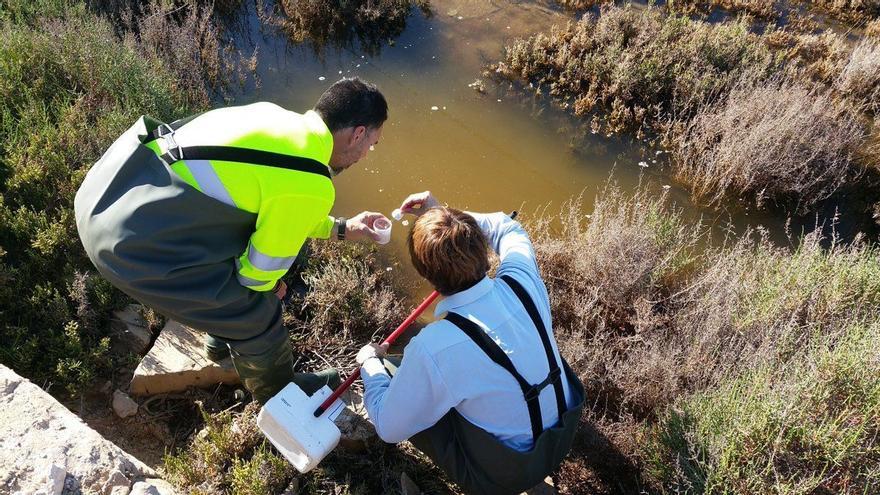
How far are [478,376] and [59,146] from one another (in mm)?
3605

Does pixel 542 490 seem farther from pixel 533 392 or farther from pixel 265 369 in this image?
pixel 265 369

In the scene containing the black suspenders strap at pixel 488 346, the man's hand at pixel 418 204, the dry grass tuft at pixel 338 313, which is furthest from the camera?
the dry grass tuft at pixel 338 313

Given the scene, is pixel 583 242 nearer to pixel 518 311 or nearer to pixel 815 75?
pixel 518 311

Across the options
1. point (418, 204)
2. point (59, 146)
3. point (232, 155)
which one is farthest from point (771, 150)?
point (59, 146)

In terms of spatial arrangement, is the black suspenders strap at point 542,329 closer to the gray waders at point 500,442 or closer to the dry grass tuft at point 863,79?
the gray waders at point 500,442

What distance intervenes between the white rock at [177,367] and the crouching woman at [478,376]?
133cm

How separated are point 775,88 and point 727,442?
4.21 m

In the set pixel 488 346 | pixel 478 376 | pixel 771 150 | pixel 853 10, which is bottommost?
pixel 771 150

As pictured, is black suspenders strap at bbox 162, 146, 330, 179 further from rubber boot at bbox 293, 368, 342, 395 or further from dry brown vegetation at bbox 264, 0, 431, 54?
dry brown vegetation at bbox 264, 0, 431, 54

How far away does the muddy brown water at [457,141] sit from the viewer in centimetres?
524

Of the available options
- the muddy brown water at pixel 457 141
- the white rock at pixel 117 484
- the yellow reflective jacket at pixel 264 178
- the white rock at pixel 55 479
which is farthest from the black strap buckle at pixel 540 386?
the muddy brown water at pixel 457 141

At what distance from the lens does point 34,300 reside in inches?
134

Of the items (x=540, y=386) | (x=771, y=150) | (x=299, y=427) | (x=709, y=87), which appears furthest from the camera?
(x=709, y=87)

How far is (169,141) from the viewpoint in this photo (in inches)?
93.8
